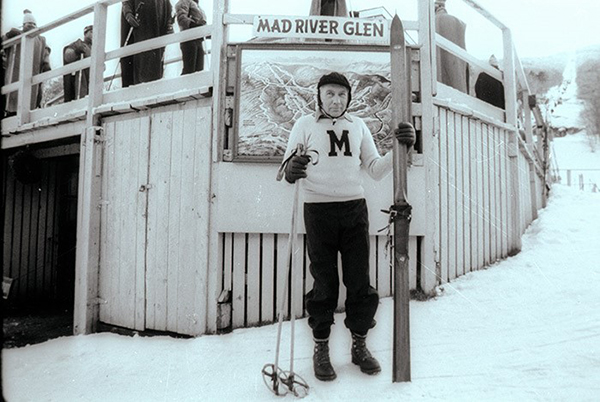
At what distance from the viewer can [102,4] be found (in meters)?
5.07

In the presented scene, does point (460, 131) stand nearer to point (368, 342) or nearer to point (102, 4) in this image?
point (368, 342)

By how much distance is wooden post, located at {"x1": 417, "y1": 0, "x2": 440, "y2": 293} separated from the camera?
155 inches

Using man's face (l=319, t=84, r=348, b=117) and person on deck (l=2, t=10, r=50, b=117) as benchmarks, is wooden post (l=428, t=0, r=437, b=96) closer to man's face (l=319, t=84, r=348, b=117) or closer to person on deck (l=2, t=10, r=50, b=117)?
man's face (l=319, t=84, r=348, b=117)

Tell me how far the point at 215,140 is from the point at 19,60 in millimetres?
4529

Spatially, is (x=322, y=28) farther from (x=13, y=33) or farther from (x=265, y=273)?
(x=13, y=33)

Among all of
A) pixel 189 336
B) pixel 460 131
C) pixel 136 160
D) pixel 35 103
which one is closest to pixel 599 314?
pixel 460 131

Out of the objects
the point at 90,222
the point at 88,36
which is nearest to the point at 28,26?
the point at 88,36

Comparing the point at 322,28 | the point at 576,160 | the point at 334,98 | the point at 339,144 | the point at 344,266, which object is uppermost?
the point at 576,160

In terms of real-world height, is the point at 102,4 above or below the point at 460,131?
above

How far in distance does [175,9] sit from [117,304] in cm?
349

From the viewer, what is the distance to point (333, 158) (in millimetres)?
2836

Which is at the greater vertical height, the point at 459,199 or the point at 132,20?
the point at 132,20

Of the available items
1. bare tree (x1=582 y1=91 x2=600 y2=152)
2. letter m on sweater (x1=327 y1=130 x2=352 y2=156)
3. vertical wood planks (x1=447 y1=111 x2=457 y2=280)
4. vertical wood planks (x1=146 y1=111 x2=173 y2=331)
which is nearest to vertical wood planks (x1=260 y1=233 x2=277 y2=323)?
vertical wood planks (x1=146 y1=111 x2=173 y2=331)

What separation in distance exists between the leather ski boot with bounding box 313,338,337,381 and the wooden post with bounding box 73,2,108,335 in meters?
3.05
